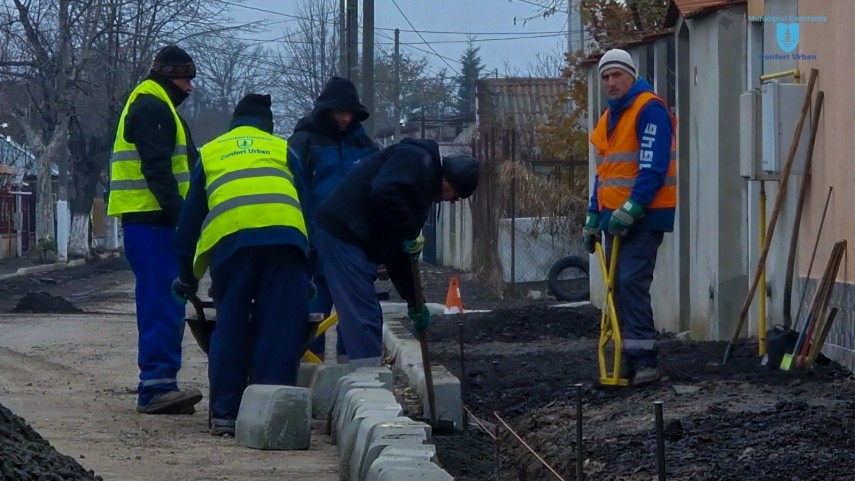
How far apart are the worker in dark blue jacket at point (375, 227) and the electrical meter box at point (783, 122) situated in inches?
85.5

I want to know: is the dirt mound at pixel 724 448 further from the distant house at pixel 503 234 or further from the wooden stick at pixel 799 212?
the distant house at pixel 503 234

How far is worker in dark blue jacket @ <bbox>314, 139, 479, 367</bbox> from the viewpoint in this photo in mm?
7211

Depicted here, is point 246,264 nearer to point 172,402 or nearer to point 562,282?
point 172,402

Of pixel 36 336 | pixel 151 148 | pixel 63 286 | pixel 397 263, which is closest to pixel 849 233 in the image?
pixel 397 263

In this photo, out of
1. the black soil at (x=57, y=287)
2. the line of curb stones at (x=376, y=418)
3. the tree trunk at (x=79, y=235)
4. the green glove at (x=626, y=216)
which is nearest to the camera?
the line of curb stones at (x=376, y=418)

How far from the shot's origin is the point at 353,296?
7605 mm

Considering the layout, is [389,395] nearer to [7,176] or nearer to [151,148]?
[151,148]

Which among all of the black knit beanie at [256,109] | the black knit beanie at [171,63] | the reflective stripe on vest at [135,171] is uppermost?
the black knit beanie at [171,63]

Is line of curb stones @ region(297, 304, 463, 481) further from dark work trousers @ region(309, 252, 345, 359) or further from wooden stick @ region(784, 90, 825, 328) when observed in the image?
wooden stick @ region(784, 90, 825, 328)

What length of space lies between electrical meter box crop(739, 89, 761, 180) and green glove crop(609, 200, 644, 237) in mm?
1203

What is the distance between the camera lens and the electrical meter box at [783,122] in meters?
8.55

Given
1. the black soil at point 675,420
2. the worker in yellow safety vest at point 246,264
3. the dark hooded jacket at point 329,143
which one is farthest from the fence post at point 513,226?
the worker in yellow safety vest at point 246,264

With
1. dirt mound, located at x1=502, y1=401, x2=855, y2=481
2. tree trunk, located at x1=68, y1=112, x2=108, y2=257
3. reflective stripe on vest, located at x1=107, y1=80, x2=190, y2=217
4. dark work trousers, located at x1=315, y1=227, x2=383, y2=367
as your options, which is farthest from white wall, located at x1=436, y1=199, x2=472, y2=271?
dirt mound, located at x1=502, y1=401, x2=855, y2=481

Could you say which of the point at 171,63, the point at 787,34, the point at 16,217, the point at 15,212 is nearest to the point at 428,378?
the point at 171,63
